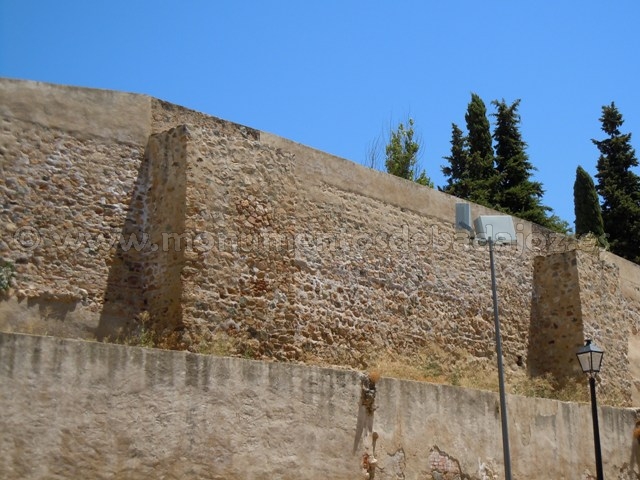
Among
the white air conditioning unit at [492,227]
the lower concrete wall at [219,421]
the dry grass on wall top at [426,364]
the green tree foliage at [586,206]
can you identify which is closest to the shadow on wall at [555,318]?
the dry grass on wall top at [426,364]

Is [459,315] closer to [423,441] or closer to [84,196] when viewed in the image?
[423,441]

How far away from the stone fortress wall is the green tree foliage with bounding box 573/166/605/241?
1157 cm

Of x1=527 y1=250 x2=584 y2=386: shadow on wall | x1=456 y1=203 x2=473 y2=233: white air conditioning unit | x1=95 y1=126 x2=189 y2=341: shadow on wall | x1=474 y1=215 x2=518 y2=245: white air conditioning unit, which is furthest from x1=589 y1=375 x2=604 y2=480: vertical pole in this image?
x1=95 y1=126 x2=189 y2=341: shadow on wall

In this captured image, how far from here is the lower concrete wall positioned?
22.7 ft

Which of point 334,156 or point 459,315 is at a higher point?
point 334,156

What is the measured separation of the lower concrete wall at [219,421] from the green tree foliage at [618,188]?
633 inches

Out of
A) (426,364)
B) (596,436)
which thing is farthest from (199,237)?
(596,436)

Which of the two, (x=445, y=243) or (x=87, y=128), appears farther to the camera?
(x=445, y=243)

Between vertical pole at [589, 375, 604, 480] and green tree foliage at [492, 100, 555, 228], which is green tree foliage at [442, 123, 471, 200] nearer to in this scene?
green tree foliage at [492, 100, 555, 228]

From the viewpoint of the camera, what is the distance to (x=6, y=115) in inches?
434

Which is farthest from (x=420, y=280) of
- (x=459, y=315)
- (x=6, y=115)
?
(x=6, y=115)

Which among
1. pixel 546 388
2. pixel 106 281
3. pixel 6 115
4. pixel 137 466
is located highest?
pixel 6 115

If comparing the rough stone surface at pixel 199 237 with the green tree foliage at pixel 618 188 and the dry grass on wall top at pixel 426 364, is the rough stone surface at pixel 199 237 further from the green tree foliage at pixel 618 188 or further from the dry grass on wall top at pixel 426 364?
the green tree foliage at pixel 618 188

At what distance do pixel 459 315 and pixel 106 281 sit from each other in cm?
618
